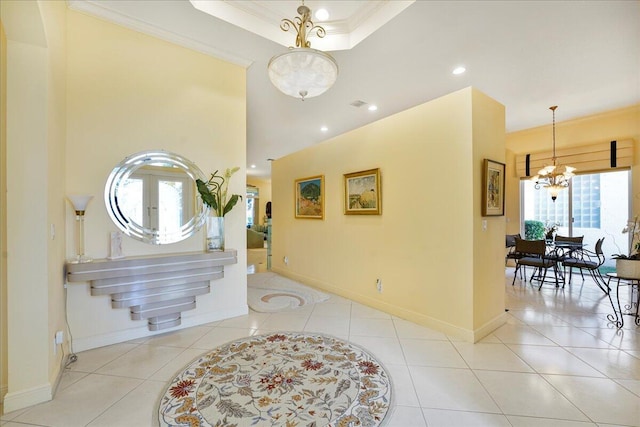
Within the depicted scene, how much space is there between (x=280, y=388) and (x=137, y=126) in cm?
288

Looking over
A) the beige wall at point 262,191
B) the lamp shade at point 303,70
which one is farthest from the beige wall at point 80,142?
the beige wall at point 262,191

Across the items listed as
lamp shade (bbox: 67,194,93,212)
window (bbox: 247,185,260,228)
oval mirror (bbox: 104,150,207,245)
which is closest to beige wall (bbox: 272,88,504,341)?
oval mirror (bbox: 104,150,207,245)

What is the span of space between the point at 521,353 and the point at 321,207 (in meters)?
3.24

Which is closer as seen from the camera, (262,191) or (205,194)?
(205,194)

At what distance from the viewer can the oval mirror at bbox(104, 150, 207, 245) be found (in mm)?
2736

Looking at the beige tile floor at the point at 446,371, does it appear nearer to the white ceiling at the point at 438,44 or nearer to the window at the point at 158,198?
the window at the point at 158,198

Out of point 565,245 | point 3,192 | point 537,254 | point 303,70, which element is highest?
point 303,70

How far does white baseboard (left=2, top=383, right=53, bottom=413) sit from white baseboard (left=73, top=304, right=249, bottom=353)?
2.39ft

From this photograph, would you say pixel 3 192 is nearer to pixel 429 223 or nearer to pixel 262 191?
pixel 429 223

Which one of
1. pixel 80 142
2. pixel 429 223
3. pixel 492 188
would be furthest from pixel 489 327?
pixel 80 142

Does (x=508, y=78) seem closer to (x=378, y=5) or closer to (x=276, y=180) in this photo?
(x=378, y=5)

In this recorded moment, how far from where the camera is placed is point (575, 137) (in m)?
5.57

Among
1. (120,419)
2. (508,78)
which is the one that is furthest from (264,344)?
(508,78)

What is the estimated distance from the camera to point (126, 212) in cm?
277
